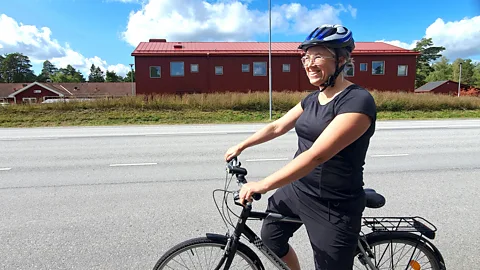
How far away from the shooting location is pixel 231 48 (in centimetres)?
3119

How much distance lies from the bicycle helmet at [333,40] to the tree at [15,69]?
107 metres

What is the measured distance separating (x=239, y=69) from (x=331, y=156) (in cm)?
2886

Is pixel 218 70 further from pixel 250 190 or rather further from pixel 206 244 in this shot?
pixel 250 190

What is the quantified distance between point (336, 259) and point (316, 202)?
317 millimetres

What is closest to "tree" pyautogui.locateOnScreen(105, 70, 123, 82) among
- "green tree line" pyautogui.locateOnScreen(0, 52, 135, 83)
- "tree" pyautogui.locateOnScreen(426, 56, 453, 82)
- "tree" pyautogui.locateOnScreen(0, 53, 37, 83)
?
"green tree line" pyautogui.locateOnScreen(0, 52, 135, 83)

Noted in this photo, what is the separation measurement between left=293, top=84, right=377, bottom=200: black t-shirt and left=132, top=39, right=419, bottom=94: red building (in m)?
28.4

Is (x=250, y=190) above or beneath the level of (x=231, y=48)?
beneath

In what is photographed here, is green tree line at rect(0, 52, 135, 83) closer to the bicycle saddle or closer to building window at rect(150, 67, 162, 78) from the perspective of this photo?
building window at rect(150, 67, 162, 78)

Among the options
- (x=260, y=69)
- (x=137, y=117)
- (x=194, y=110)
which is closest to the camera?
(x=137, y=117)

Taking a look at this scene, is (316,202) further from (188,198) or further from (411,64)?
(411,64)

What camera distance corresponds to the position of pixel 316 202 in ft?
5.91

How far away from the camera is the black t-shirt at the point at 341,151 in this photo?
1.58 meters

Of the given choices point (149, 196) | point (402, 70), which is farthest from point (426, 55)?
point (149, 196)

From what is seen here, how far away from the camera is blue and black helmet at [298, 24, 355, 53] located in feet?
5.43
